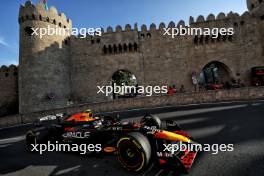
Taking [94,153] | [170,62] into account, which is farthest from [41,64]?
Result: [94,153]

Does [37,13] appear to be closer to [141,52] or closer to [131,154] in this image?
[141,52]

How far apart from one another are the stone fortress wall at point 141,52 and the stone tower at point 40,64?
0.35ft

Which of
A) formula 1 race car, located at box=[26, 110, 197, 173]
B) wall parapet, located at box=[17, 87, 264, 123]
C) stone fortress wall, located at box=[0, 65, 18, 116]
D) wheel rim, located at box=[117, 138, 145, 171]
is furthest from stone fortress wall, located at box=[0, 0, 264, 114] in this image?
wheel rim, located at box=[117, 138, 145, 171]

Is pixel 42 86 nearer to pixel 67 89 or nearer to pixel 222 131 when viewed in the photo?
pixel 67 89

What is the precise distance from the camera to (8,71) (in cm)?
2388

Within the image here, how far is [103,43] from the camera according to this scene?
2327 cm

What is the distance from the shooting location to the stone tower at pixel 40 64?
19.6 metres

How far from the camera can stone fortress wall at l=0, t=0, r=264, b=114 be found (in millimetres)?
21359

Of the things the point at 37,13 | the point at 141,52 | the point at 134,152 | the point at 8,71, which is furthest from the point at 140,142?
the point at 8,71

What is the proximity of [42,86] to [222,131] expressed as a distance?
62.6 feet

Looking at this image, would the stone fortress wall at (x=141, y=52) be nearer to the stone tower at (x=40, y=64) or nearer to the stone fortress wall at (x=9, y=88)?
Result: the stone tower at (x=40, y=64)

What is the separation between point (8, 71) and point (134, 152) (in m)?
26.4

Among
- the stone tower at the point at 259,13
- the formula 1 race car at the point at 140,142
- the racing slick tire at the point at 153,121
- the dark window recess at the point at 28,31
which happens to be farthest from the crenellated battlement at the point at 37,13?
the stone tower at the point at 259,13

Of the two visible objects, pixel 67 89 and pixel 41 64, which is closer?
pixel 41 64
